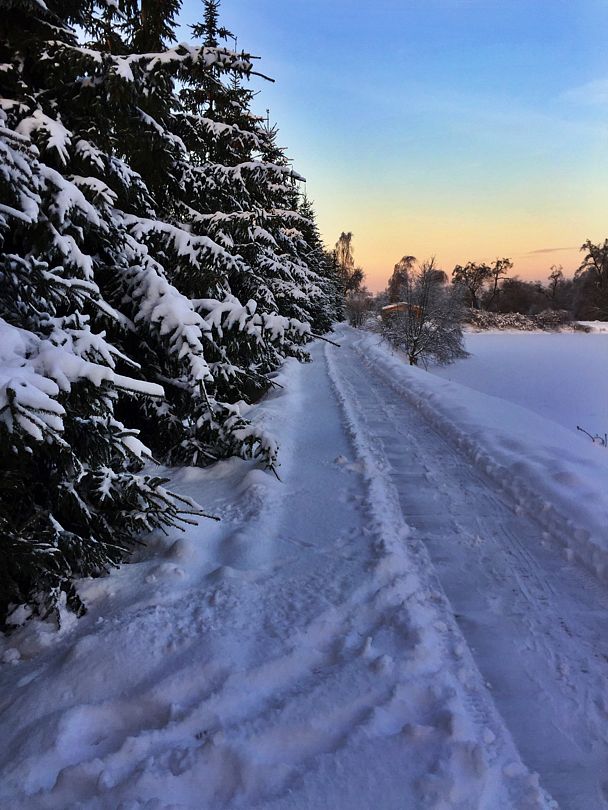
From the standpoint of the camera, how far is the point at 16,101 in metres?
3.46

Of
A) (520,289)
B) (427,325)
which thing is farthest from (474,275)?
(427,325)

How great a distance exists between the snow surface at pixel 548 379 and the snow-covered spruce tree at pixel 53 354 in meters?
7.25

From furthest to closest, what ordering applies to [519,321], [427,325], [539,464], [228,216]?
[519,321], [427,325], [228,216], [539,464]

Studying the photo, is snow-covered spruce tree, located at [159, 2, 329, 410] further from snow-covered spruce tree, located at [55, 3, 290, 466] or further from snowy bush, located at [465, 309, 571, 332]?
snowy bush, located at [465, 309, 571, 332]

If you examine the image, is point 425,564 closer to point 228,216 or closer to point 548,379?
point 228,216

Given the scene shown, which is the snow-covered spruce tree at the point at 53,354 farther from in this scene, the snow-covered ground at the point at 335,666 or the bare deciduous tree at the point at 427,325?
the bare deciduous tree at the point at 427,325

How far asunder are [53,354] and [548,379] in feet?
67.3

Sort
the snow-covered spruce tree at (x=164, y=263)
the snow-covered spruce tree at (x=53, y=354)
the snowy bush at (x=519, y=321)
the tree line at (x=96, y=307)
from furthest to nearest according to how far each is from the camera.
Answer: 1. the snowy bush at (x=519, y=321)
2. the snow-covered spruce tree at (x=164, y=263)
3. the tree line at (x=96, y=307)
4. the snow-covered spruce tree at (x=53, y=354)

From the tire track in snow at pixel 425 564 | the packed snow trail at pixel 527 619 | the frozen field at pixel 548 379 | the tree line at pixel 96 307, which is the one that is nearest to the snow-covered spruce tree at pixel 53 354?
the tree line at pixel 96 307

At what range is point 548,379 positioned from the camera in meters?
19.3

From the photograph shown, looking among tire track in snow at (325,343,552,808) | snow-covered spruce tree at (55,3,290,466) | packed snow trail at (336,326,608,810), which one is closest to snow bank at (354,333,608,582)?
packed snow trail at (336,326,608,810)

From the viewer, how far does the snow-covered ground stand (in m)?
1.90

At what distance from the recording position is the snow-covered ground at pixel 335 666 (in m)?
1.90

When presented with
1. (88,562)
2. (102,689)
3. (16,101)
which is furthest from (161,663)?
(16,101)
